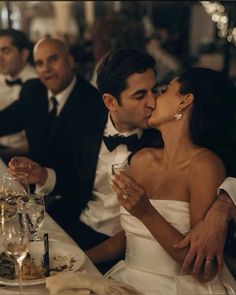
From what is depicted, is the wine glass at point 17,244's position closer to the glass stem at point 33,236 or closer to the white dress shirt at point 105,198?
the glass stem at point 33,236

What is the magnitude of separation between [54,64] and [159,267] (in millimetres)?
1797

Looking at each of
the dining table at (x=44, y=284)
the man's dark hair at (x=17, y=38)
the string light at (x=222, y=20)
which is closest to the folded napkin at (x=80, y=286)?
the dining table at (x=44, y=284)

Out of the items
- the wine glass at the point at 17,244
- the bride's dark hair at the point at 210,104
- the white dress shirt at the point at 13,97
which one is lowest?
the white dress shirt at the point at 13,97

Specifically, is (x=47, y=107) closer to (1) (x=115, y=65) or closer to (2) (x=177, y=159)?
(1) (x=115, y=65)

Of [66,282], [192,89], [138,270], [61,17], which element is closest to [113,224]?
[138,270]

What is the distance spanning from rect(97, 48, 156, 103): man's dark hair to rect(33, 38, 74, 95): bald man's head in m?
0.98

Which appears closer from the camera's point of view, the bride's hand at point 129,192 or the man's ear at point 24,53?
the bride's hand at point 129,192

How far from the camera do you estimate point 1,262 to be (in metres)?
1.69

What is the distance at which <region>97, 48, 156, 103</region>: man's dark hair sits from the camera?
7.81 feet

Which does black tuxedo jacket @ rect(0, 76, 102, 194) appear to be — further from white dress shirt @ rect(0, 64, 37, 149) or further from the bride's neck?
the bride's neck

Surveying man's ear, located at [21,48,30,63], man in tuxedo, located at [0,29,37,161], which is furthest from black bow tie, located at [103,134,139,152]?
man's ear, located at [21,48,30,63]

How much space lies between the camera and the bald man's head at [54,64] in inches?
133

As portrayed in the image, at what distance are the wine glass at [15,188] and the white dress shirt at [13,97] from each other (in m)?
2.06

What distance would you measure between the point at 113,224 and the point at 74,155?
0.60 metres
